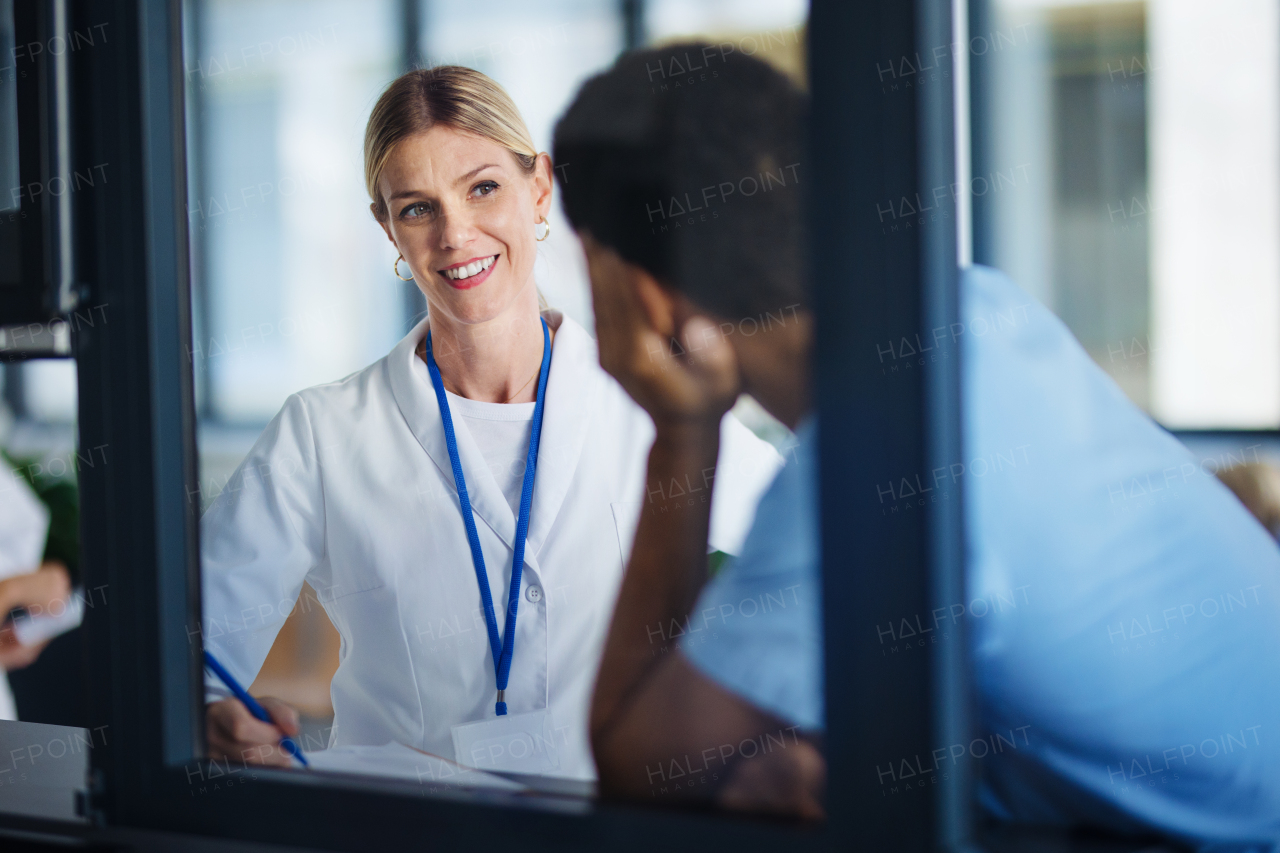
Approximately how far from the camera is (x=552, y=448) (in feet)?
3.55

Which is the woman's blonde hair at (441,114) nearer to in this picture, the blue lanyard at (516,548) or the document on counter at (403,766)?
the blue lanyard at (516,548)

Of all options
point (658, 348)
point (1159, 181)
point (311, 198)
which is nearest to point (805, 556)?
point (658, 348)

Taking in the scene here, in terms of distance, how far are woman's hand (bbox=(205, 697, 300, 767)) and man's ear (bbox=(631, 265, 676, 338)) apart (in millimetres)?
670

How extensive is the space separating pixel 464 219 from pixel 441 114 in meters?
0.13

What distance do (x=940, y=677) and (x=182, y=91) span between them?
1054 millimetres

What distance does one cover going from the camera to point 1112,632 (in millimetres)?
950

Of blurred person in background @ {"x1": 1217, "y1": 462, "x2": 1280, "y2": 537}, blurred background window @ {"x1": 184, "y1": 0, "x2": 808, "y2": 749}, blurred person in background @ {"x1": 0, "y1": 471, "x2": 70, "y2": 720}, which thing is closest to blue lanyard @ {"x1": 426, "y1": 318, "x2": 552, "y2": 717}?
blurred background window @ {"x1": 184, "y1": 0, "x2": 808, "y2": 749}

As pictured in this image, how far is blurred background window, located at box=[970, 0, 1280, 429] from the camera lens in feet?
6.58

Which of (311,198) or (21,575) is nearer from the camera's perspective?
(311,198)

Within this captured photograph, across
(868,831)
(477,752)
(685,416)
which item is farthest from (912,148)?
(477,752)

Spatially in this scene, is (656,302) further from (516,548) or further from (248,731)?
(248,731)

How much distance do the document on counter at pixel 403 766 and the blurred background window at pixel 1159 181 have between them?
4.98 feet

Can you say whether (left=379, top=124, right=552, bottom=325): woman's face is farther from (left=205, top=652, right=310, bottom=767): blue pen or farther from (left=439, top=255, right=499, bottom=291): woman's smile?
(left=205, top=652, right=310, bottom=767): blue pen

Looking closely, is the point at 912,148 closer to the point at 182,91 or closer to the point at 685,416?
the point at 685,416
